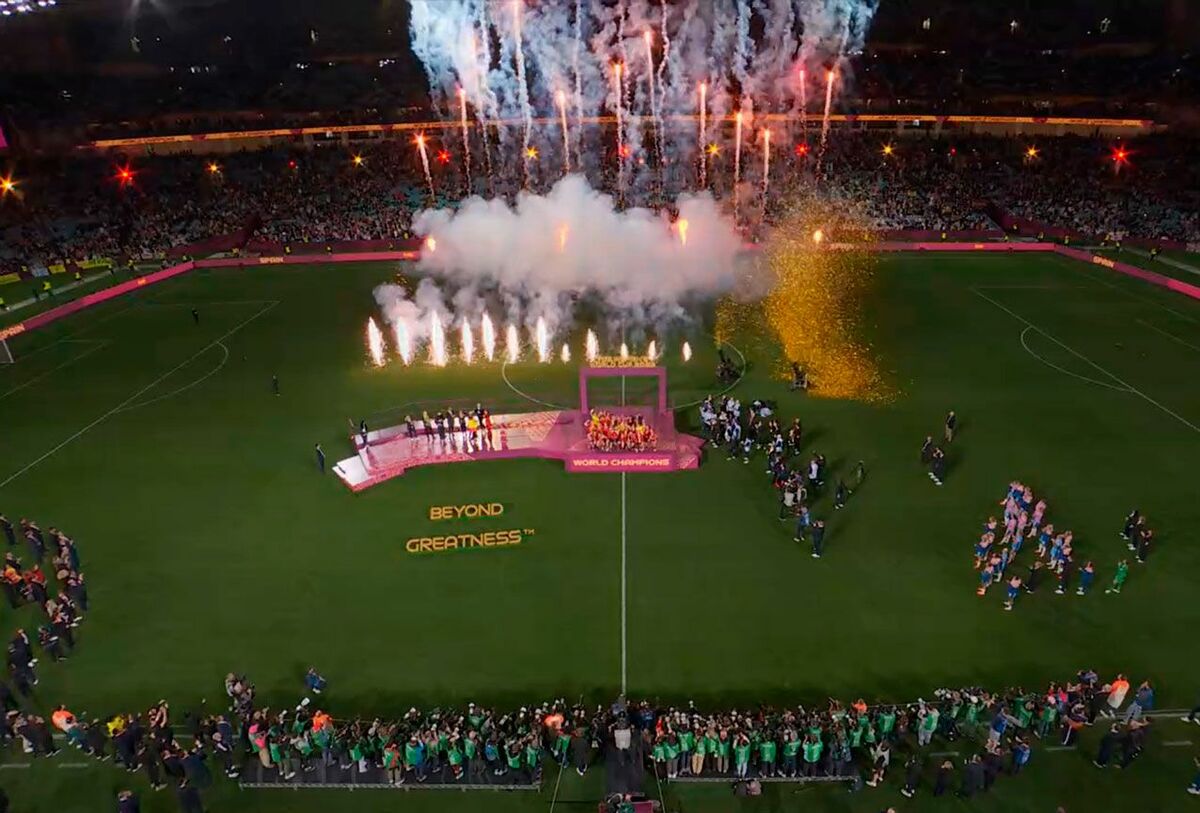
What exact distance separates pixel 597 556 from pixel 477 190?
5018 centimetres

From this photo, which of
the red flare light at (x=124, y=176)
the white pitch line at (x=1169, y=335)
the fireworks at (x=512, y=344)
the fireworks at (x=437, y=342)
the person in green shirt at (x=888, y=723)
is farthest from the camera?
the red flare light at (x=124, y=176)

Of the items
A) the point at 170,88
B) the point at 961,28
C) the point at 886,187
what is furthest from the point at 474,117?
the point at 961,28

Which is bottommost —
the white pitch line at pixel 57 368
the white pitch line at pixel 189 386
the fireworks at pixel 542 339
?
the fireworks at pixel 542 339

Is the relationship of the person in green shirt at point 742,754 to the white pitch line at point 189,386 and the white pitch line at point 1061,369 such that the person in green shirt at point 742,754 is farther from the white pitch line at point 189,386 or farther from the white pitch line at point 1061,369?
the white pitch line at point 189,386

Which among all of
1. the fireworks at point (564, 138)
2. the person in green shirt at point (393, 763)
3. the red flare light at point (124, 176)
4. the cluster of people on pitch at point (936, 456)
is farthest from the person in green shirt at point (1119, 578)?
the red flare light at point (124, 176)

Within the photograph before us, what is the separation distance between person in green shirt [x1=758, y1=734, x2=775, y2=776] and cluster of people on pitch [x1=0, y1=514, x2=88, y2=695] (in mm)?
15282

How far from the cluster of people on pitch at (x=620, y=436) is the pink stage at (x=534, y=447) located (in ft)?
0.82

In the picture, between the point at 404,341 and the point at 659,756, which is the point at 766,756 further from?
the point at 404,341

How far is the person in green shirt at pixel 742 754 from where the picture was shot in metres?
13.8

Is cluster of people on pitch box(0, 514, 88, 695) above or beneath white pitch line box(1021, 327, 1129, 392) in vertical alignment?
above

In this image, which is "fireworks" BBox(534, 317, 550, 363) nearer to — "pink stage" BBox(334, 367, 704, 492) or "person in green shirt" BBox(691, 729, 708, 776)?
"pink stage" BBox(334, 367, 704, 492)

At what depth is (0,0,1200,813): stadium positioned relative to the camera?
14633mm

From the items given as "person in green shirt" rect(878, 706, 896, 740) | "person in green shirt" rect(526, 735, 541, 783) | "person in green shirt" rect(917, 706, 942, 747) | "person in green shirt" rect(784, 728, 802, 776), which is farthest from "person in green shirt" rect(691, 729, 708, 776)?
"person in green shirt" rect(917, 706, 942, 747)

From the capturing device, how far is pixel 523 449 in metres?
26.0
